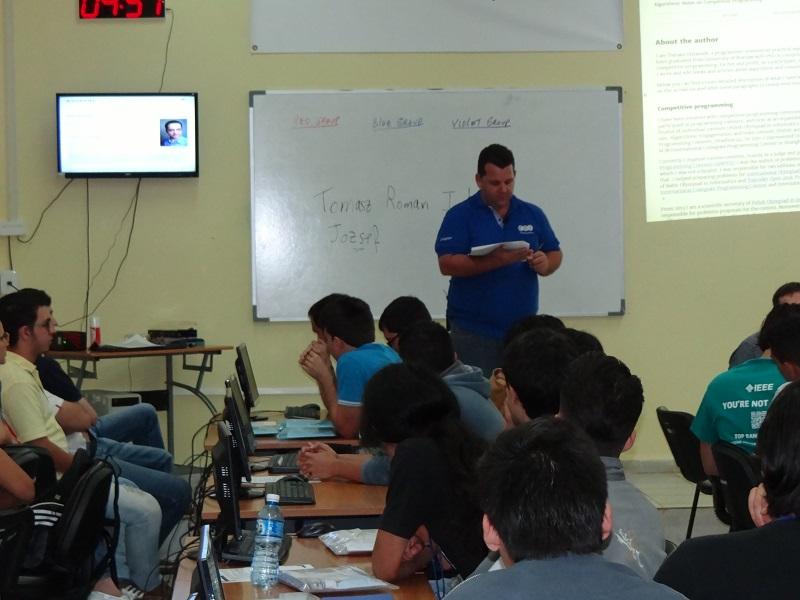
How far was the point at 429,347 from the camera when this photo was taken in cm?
364

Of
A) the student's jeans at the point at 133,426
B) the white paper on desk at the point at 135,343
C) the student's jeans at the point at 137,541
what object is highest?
the white paper on desk at the point at 135,343

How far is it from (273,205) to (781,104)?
330cm

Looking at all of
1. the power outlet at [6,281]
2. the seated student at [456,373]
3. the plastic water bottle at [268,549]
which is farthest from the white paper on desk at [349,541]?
the power outlet at [6,281]

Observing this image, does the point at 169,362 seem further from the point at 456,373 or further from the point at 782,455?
the point at 782,455

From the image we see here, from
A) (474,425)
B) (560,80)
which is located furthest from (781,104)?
(474,425)

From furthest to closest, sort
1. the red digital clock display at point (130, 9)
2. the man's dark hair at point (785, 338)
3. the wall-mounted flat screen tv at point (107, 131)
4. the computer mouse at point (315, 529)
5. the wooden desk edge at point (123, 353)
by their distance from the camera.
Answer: the red digital clock display at point (130, 9), the wall-mounted flat screen tv at point (107, 131), the wooden desk edge at point (123, 353), the man's dark hair at point (785, 338), the computer mouse at point (315, 529)

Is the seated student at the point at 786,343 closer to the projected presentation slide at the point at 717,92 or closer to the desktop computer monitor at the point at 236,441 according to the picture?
the desktop computer monitor at the point at 236,441

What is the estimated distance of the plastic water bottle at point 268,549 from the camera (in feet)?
7.43

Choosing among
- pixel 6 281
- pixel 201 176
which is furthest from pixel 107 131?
pixel 6 281

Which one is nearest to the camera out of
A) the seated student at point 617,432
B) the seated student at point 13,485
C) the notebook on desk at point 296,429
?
the seated student at point 617,432

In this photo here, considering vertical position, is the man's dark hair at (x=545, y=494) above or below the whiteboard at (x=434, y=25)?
below

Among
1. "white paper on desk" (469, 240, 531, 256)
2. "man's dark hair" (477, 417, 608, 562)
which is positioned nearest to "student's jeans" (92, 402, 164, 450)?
"white paper on desk" (469, 240, 531, 256)

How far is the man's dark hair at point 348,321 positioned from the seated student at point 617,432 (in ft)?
7.20

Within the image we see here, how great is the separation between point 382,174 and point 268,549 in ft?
13.9
